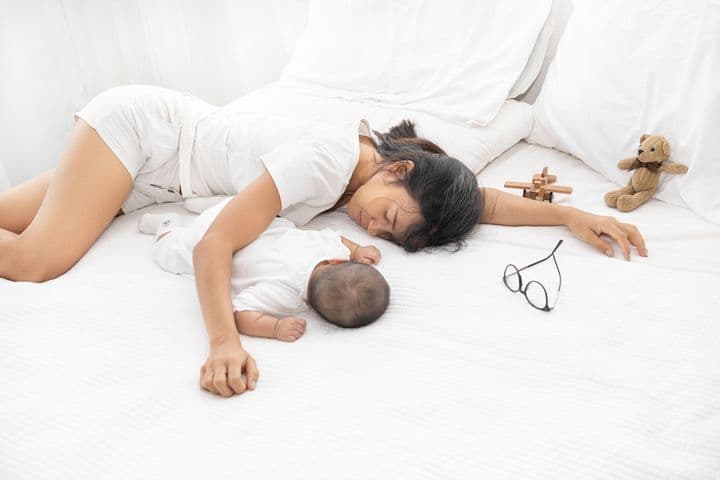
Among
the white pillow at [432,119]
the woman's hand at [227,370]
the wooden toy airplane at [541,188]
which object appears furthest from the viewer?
the white pillow at [432,119]

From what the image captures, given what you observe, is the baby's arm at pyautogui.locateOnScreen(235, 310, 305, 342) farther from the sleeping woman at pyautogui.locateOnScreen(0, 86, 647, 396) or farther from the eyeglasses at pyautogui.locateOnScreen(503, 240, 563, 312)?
the eyeglasses at pyautogui.locateOnScreen(503, 240, 563, 312)

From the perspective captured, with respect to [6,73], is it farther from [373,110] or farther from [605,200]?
[605,200]

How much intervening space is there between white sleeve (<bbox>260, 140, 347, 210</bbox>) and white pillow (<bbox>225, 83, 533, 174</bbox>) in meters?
0.38

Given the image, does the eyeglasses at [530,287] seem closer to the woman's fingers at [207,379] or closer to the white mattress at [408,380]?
the white mattress at [408,380]

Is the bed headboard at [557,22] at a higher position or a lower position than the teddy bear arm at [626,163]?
higher

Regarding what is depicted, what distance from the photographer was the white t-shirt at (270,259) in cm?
107

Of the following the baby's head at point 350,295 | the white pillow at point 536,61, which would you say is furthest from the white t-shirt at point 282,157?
the white pillow at point 536,61

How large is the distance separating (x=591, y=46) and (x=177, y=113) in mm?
1086

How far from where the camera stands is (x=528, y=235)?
127 centimetres

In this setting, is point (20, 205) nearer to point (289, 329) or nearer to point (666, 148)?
point (289, 329)

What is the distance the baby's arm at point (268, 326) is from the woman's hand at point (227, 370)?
0.08 metres

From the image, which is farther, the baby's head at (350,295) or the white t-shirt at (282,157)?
the white t-shirt at (282,157)

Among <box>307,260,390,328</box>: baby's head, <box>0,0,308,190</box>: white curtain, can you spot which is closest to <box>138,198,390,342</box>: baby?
<box>307,260,390,328</box>: baby's head

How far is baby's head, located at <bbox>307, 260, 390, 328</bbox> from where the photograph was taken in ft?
3.26
